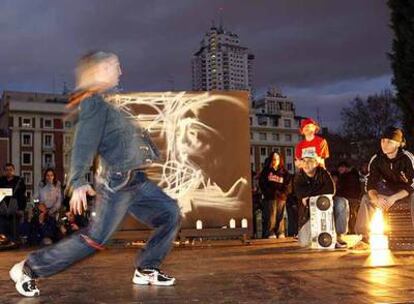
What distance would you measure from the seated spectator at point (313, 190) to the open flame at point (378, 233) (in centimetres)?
70

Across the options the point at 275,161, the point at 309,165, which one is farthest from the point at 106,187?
the point at 275,161

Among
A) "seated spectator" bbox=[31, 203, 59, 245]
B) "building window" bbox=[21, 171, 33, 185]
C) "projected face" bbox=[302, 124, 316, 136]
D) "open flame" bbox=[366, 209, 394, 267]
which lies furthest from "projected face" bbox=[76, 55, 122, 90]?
"building window" bbox=[21, 171, 33, 185]

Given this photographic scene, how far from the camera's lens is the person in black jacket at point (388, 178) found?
317 inches

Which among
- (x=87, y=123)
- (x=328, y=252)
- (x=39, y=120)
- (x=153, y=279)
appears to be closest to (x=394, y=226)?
(x=328, y=252)

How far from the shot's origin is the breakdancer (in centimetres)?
471

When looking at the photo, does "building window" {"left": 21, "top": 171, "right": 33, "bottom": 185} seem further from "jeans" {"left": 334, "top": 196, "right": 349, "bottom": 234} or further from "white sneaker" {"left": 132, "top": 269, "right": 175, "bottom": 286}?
"white sneaker" {"left": 132, "top": 269, "right": 175, "bottom": 286}

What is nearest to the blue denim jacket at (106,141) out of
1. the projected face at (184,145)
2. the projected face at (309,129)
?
the projected face at (309,129)

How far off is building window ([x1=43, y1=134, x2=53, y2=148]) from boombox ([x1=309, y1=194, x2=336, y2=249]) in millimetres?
98104

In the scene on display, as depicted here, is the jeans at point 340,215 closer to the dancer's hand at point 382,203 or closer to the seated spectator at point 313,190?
the seated spectator at point 313,190

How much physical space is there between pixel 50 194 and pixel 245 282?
863 centimetres

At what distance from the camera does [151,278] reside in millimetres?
5168

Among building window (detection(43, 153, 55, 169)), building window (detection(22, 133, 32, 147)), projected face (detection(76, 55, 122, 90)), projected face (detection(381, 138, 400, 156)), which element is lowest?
projected face (detection(381, 138, 400, 156))

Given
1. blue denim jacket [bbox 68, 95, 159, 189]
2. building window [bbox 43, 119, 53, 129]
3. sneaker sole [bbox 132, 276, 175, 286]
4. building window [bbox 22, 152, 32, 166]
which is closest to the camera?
blue denim jacket [bbox 68, 95, 159, 189]

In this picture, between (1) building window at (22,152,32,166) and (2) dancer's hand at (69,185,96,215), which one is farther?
(1) building window at (22,152,32,166)
